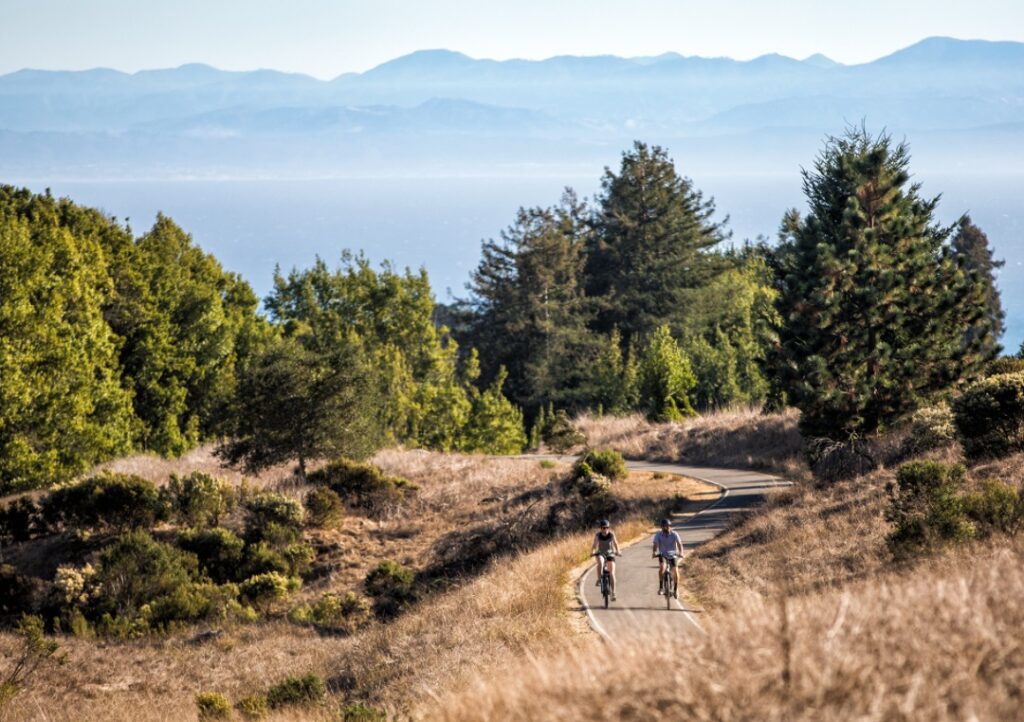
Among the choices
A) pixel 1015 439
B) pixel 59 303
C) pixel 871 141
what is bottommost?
pixel 1015 439

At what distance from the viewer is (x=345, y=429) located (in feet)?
115

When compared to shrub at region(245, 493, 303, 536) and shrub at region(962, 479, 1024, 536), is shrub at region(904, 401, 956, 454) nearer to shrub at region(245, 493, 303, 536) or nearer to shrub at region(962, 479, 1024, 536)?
shrub at region(962, 479, 1024, 536)

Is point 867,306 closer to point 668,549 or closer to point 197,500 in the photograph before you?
point 668,549

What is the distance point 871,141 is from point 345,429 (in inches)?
728

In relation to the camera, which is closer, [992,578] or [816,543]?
[992,578]

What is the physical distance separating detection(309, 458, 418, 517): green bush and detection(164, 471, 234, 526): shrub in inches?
140

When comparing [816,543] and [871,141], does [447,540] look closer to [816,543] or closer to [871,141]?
[816,543]

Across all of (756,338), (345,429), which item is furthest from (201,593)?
(756,338)

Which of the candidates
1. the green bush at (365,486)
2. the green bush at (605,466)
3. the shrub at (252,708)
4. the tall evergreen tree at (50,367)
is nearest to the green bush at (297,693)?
the shrub at (252,708)

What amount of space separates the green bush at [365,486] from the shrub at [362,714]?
19.8 meters

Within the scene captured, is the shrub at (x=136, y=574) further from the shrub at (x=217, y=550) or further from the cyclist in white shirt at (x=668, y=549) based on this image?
the cyclist in white shirt at (x=668, y=549)

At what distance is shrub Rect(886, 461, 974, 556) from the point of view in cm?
1541

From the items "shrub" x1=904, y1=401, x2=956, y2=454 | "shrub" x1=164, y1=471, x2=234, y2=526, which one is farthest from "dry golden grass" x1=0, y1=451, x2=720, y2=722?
"shrub" x1=904, y1=401, x2=956, y2=454

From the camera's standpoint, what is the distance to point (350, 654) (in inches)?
755
